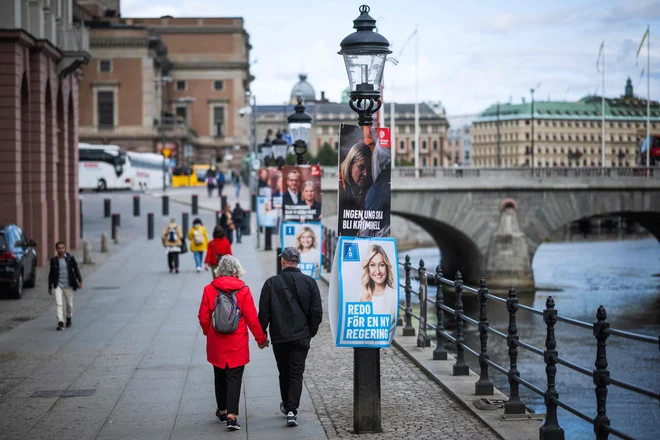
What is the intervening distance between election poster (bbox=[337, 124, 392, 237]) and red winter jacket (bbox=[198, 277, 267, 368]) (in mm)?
1047

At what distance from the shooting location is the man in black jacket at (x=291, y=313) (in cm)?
989

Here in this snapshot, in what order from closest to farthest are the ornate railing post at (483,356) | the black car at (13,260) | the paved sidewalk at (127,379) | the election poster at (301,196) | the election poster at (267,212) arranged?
the paved sidewalk at (127,379) < the ornate railing post at (483,356) < the election poster at (301,196) < the black car at (13,260) < the election poster at (267,212)

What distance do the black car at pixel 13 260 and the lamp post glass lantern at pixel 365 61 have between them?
14628 millimetres

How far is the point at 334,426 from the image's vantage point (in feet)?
33.0

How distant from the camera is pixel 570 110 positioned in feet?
528

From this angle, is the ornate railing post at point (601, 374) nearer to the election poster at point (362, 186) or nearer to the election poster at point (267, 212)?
the election poster at point (362, 186)

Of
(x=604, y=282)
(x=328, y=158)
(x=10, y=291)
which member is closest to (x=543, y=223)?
(x=604, y=282)

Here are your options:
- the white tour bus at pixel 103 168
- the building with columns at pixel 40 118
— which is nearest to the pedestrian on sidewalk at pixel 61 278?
the building with columns at pixel 40 118

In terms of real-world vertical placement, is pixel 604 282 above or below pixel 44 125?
below

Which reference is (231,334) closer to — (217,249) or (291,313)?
(291,313)

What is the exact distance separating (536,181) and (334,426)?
153 feet

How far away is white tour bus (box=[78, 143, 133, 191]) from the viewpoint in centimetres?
7544

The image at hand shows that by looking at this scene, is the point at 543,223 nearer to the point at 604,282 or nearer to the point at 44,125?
the point at 604,282

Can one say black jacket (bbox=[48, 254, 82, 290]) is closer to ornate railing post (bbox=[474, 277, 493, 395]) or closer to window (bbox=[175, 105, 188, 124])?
ornate railing post (bbox=[474, 277, 493, 395])
